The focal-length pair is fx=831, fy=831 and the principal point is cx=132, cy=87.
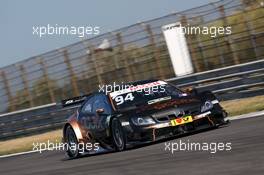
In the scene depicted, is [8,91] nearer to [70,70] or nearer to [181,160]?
[70,70]

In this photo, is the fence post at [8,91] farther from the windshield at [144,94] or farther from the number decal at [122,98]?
the number decal at [122,98]

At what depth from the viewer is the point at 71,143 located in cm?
1590

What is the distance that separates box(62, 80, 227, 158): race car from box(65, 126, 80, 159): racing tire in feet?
0.06

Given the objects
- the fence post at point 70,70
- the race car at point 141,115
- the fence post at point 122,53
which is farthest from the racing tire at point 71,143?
the fence post at point 70,70

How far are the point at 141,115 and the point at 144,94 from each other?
1168 mm

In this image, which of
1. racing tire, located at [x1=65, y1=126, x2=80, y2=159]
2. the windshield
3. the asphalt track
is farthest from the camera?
racing tire, located at [x1=65, y1=126, x2=80, y2=159]

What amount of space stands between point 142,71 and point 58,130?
10.2 feet

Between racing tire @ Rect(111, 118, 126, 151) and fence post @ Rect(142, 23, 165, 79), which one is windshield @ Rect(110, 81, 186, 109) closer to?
racing tire @ Rect(111, 118, 126, 151)

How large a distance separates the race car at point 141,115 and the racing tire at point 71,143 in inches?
0.8

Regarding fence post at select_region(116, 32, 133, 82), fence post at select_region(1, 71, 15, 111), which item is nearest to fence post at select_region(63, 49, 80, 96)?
fence post at select_region(116, 32, 133, 82)

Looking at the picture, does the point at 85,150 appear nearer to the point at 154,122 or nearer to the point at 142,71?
the point at 154,122

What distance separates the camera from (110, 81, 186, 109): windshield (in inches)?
568

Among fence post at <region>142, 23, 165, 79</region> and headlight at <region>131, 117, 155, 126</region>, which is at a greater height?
fence post at <region>142, 23, 165, 79</region>

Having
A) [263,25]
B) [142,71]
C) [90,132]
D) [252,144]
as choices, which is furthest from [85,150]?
[142,71]
